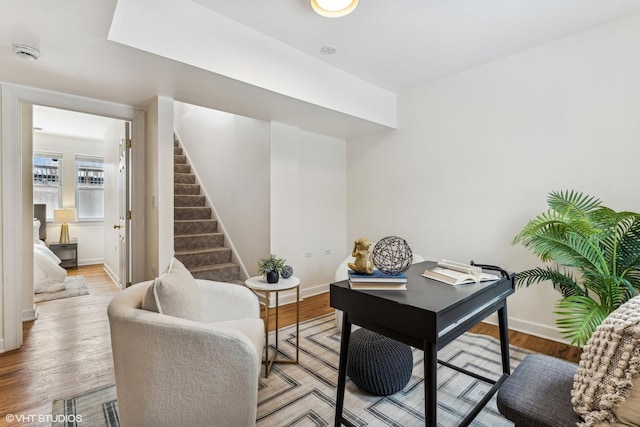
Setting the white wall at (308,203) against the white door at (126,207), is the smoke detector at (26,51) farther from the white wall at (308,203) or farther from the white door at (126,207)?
the white wall at (308,203)

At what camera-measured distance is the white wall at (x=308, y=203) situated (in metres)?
3.56

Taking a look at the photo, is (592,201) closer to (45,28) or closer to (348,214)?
(348,214)

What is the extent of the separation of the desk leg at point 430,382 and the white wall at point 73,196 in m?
6.68

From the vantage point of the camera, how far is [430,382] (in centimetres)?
111

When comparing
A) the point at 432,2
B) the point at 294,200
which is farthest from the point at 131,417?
the point at 432,2

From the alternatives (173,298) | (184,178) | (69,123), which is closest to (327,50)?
(173,298)

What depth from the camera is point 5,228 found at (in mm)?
2408

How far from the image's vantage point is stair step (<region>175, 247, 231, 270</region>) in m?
3.70

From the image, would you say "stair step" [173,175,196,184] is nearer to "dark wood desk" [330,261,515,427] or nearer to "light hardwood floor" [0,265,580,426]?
"light hardwood floor" [0,265,580,426]

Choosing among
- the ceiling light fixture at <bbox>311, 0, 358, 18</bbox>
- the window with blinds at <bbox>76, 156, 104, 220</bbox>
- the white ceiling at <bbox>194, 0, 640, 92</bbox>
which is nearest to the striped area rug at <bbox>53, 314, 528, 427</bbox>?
the ceiling light fixture at <bbox>311, 0, 358, 18</bbox>

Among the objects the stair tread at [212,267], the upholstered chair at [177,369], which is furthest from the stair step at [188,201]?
the upholstered chair at [177,369]

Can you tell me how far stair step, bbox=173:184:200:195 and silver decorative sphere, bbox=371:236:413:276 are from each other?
4340 mm

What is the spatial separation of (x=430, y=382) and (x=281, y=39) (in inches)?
101

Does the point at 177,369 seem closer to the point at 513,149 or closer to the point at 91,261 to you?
the point at 513,149
